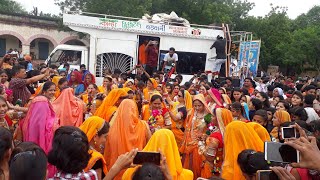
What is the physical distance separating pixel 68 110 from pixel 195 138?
5.58ft

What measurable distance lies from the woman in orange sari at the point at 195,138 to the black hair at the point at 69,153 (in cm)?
220

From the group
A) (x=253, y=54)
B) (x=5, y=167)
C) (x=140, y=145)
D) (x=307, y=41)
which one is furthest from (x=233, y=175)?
(x=307, y=41)

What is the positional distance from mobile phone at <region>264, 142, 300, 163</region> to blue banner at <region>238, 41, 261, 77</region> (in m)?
10.4

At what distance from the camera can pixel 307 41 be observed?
73.4ft

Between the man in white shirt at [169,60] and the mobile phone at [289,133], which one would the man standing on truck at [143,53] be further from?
the mobile phone at [289,133]

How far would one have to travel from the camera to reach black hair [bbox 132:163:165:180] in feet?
6.53

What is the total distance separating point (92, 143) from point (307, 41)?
22.4 m

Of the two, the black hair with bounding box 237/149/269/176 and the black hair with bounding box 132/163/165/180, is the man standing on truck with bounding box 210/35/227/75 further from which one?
the black hair with bounding box 132/163/165/180

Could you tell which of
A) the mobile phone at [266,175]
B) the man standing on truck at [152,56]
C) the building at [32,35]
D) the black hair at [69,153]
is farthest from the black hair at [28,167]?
the building at [32,35]

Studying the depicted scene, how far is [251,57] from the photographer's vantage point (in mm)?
12414

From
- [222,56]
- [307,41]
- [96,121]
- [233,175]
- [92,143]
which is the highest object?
[307,41]

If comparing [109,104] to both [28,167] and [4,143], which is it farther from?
[28,167]

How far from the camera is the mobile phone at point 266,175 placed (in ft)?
6.42

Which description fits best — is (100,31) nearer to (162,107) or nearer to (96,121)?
(162,107)
